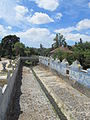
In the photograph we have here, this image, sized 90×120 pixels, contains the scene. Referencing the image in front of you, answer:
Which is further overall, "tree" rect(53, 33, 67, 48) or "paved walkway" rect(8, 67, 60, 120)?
"tree" rect(53, 33, 67, 48)

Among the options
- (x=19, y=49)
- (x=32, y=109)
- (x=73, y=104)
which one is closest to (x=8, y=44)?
(x=19, y=49)

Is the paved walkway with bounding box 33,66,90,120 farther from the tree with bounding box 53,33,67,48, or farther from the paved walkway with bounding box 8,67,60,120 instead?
the tree with bounding box 53,33,67,48

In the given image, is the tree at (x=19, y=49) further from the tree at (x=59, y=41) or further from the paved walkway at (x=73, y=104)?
the paved walkway at (x=73, y=104)

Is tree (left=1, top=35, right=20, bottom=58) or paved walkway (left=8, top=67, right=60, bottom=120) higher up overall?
tree (left=1, top=35, right=20, bottom=58)

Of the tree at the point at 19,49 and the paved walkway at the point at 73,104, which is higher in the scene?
the tree at the point at 19,49

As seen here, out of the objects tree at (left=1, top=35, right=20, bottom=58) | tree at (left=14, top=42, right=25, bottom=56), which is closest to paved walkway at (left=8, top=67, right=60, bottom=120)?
tree at (left=14, top=42, right=25, bottom=56)

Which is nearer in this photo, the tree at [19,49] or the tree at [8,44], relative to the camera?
the tree at [19,49]

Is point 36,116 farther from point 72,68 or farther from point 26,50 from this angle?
point 26,50

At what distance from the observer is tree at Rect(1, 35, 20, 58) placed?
55.7 metres

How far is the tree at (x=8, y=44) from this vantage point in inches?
2192

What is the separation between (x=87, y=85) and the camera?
33.0 ft

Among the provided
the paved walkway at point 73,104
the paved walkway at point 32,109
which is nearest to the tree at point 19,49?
the paved walkway at point 73,104

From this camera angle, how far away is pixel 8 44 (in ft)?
188

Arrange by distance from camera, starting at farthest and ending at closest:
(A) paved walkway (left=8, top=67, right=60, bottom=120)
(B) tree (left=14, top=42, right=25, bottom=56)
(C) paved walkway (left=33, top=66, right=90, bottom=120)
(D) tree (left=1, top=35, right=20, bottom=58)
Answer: (D) tree (left=1, top=35, right=20, bottom=58)
(B) tree (left=14, top=42, right=25, bottom=56)
(C) paved walkway (left=33, top=66, right=90, bottom=120)
(A) paved walkway (left=8, top=67, right=60, bottom=120)
